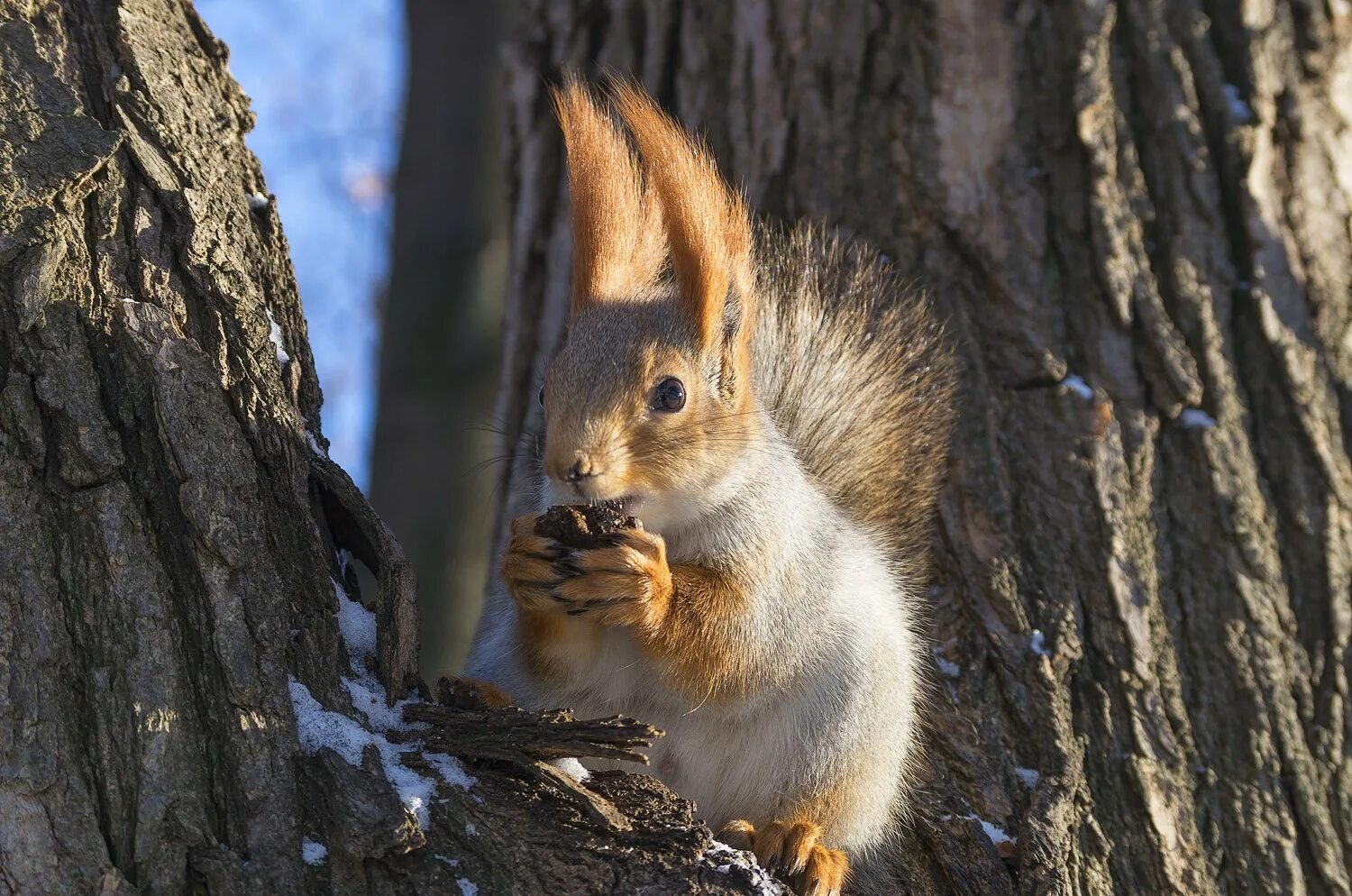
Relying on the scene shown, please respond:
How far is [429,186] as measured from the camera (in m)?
5.01

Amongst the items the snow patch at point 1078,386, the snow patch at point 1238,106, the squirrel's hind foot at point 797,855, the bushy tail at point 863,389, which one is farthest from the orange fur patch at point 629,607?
the snow patch at point 1238,106

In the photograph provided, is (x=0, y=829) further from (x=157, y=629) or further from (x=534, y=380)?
(x=534, y=380)

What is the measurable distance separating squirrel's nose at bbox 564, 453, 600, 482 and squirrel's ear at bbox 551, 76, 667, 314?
0.41m

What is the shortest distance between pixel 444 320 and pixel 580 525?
308 centimetres

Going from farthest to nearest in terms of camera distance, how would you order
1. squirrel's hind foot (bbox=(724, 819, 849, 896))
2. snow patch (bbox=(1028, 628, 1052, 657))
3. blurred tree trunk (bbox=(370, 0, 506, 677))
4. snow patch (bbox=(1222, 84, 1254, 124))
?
blurred tree trunk (bbox=(370, 0, 506, 677))
snow patch (bbox=(1222, 84, 1254, 124))
snow patch (bbox=(1028, 628, 1052, 657))
squirrel's hind foot (bbox=(724, 819, 849, 896))

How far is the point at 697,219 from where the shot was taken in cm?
209

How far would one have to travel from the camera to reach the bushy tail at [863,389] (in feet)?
8.14

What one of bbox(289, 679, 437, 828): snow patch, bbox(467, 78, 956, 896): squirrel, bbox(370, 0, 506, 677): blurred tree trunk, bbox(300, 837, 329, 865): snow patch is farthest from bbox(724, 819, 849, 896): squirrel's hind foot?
bbox(370, 0, 506, 677): blurred tree trunk

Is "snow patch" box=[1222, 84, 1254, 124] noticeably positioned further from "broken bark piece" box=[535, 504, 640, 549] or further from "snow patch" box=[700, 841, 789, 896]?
"snow patch" box=[700, 841, 789, 896]

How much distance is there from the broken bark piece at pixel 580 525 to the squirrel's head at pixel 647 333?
5 centimetres

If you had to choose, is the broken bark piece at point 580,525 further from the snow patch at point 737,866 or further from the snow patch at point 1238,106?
the snow patch at point 1238,106

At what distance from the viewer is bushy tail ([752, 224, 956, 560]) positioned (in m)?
2.48

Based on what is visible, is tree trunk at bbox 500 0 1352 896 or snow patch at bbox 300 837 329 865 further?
tree trunk at bbox 500 0 1352 896

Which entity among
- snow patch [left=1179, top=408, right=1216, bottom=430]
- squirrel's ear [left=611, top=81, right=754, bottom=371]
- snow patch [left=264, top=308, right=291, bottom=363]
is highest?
squirrel's ear [left=611, top=81, right=754, bottom=371]
